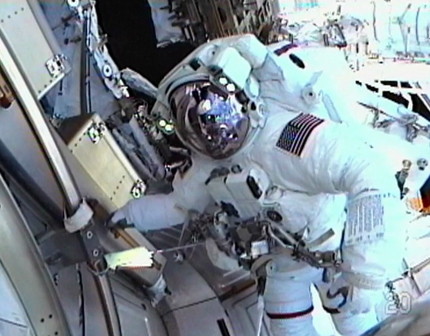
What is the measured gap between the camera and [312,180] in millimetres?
1856

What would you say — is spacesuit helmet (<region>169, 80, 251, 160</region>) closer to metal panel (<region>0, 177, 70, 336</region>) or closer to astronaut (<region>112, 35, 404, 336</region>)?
astronaut (<region>112, 35, 404, 336</region>)

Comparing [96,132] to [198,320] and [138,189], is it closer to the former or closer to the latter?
[138,189]

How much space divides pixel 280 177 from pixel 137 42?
1496mm

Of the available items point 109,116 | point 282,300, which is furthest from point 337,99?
point 109,116

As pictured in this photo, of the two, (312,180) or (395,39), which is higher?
(312,180)

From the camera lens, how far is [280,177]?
1917 millimetres

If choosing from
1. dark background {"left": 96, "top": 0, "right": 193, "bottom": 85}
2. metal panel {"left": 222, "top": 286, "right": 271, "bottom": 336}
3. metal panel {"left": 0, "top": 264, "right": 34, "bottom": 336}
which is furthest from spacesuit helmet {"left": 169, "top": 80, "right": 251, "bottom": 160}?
dark background {"left": 96, "top": 0, "right": 193, "bottom": 85}

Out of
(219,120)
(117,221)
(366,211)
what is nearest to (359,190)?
(366,211)

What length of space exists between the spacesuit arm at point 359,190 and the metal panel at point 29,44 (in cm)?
57

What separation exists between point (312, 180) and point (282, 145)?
10 centimetres

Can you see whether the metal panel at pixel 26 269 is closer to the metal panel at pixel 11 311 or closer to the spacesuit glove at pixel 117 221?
the metal panel at pixel 11 311

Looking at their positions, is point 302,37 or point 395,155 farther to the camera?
point 302,37

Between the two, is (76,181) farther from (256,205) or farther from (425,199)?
(425,199)

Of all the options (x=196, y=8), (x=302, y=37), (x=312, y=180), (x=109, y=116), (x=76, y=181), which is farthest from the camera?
(x=196, y=8)
